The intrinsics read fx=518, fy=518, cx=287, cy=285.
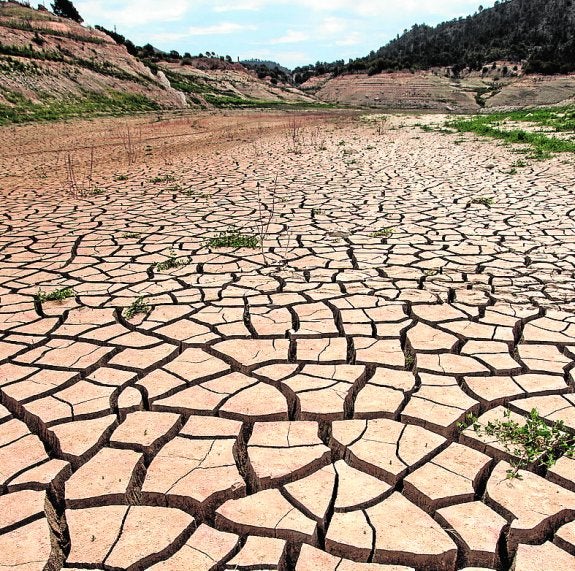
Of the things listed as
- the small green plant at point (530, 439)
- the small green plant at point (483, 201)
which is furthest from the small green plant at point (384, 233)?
the small green plant at point (530, 439)

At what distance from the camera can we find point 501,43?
220ft

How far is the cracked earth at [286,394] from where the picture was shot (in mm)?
1619

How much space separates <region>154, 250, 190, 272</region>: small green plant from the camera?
13.3 feet

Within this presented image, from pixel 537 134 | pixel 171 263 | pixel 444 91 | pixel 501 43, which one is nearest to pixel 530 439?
pixel 171 263

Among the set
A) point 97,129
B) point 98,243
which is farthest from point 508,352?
point 97,129

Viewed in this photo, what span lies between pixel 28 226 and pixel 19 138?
34.8 feet

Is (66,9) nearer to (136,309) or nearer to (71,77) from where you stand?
(71,77)

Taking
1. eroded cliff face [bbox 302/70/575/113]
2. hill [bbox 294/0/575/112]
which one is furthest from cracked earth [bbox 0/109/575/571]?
eroded cliff face [bbox 302/70/575/113]

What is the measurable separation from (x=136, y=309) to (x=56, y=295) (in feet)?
2.11

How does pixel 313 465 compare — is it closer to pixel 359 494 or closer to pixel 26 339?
pixel 359 494

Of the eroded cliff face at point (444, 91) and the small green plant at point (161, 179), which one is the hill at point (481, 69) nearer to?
the eroded cliff face at point (444, 91)

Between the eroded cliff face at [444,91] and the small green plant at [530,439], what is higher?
the eroded cliff face at [444,91]

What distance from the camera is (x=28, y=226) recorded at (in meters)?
5.55

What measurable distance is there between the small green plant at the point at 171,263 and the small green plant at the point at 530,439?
266 centimetres
